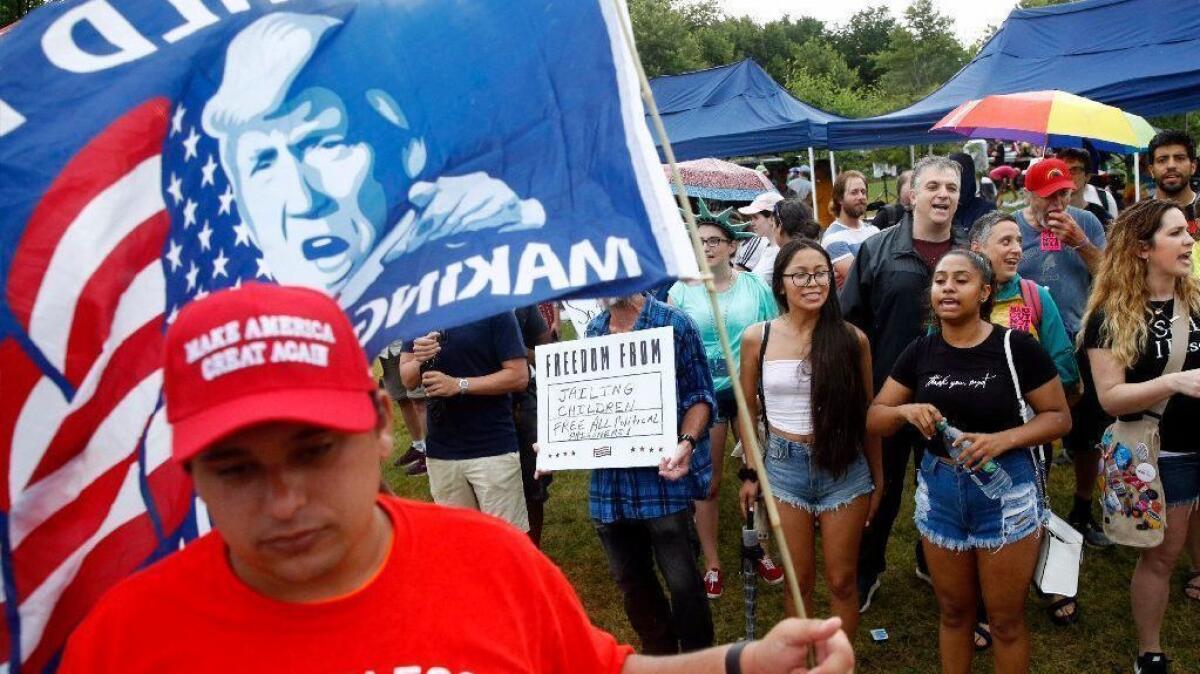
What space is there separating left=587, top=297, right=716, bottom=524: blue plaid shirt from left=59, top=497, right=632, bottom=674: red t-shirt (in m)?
2.27

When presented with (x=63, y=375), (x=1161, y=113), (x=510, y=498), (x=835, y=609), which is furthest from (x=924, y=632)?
(x=1161, y=113)

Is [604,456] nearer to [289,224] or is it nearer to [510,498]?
[510,498]

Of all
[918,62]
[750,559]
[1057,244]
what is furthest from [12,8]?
[918,62]

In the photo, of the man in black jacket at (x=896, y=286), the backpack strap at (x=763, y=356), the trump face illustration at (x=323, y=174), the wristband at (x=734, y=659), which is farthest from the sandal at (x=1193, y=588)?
the trump face illustration at (x=323, y=174)

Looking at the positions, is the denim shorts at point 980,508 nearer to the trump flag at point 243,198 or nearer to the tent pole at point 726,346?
the tent pole at point 726,346

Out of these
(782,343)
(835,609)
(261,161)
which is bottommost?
(835,609)

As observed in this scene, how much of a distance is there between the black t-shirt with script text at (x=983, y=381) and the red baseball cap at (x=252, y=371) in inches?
108

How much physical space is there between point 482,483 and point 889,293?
2319mm

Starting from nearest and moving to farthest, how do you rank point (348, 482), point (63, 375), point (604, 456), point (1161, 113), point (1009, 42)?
point (348, 482), point (63, 375), point (604, 456), point (1161, 113), point (1009, 42)

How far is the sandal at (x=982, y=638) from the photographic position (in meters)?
4.46

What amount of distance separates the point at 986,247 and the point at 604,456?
6.88ft

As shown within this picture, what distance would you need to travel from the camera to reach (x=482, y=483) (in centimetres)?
460

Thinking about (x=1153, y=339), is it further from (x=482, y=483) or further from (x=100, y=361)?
(x=100, y=361)

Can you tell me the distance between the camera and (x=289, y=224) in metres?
2.20
